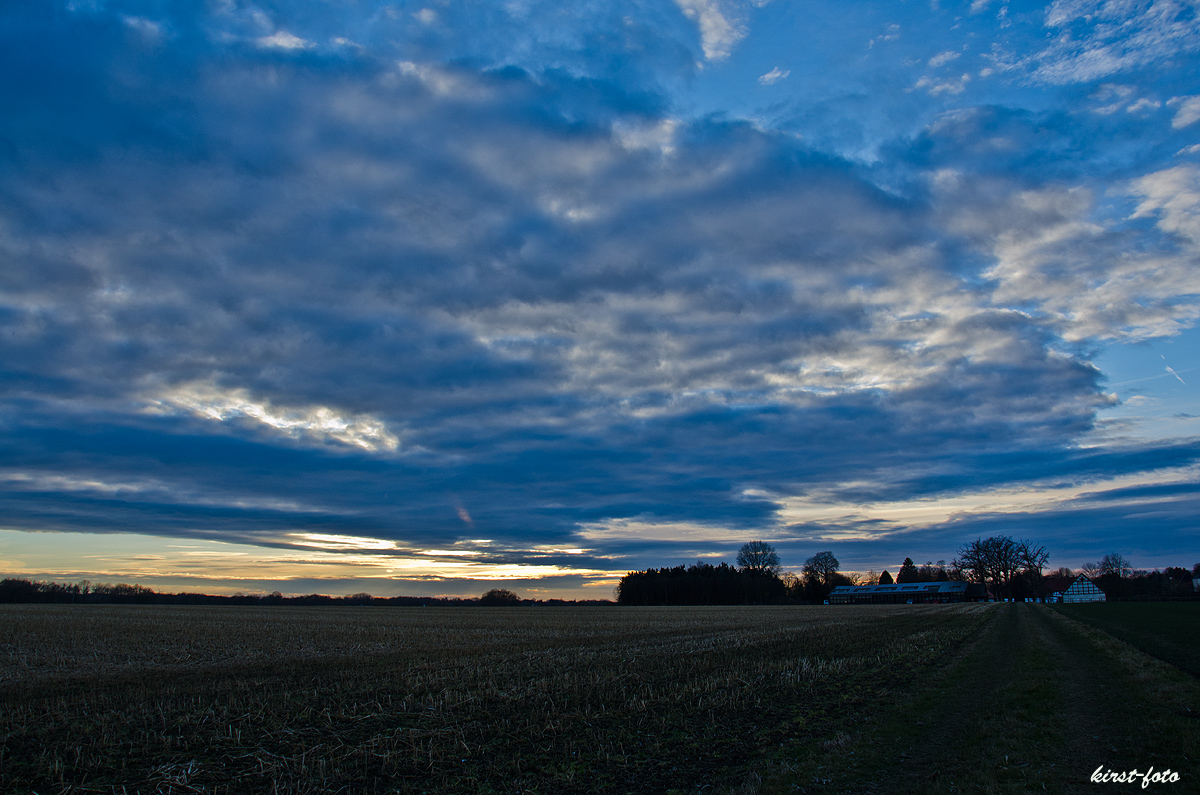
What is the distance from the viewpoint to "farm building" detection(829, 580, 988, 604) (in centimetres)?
17700

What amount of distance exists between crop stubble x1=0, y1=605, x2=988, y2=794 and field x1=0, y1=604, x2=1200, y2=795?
2.9 inches

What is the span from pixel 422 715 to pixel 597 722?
4221 mm

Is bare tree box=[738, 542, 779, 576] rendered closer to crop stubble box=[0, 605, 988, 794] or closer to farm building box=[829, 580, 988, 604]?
farm building box=[829, 580, 988, 604]

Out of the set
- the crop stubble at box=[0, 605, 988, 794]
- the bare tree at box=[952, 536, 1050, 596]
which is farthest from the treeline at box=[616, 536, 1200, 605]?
the crop stubble at box=[0, 605, 988, 794]

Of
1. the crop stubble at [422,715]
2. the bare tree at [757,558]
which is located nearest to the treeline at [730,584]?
the bare tree at [757,558]

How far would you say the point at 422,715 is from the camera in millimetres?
14367

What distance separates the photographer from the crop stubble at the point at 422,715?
10250 millimetres

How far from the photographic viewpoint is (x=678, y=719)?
1366 cm

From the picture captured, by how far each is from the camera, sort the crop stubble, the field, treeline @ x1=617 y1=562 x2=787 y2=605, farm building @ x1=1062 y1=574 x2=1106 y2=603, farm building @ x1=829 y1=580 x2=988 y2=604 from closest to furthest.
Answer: the field
the crop stubble
farm building @ x1=1062 y1=574 x2=1106 y2=603
treeline @ x1=617 y1=562 x2=787 y2=605
farm building @ x1=829 y1=580 x2=988 y2=604

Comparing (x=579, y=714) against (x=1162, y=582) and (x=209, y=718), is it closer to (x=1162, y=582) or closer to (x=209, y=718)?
(x=209, y=718)

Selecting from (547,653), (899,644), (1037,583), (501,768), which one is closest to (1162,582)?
(1037,583)

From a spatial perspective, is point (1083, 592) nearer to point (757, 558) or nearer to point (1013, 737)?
point (757, 558)

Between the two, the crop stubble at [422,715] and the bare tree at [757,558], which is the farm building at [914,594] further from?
the crop stubble at [422,715]

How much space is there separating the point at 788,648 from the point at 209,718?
22947mm
